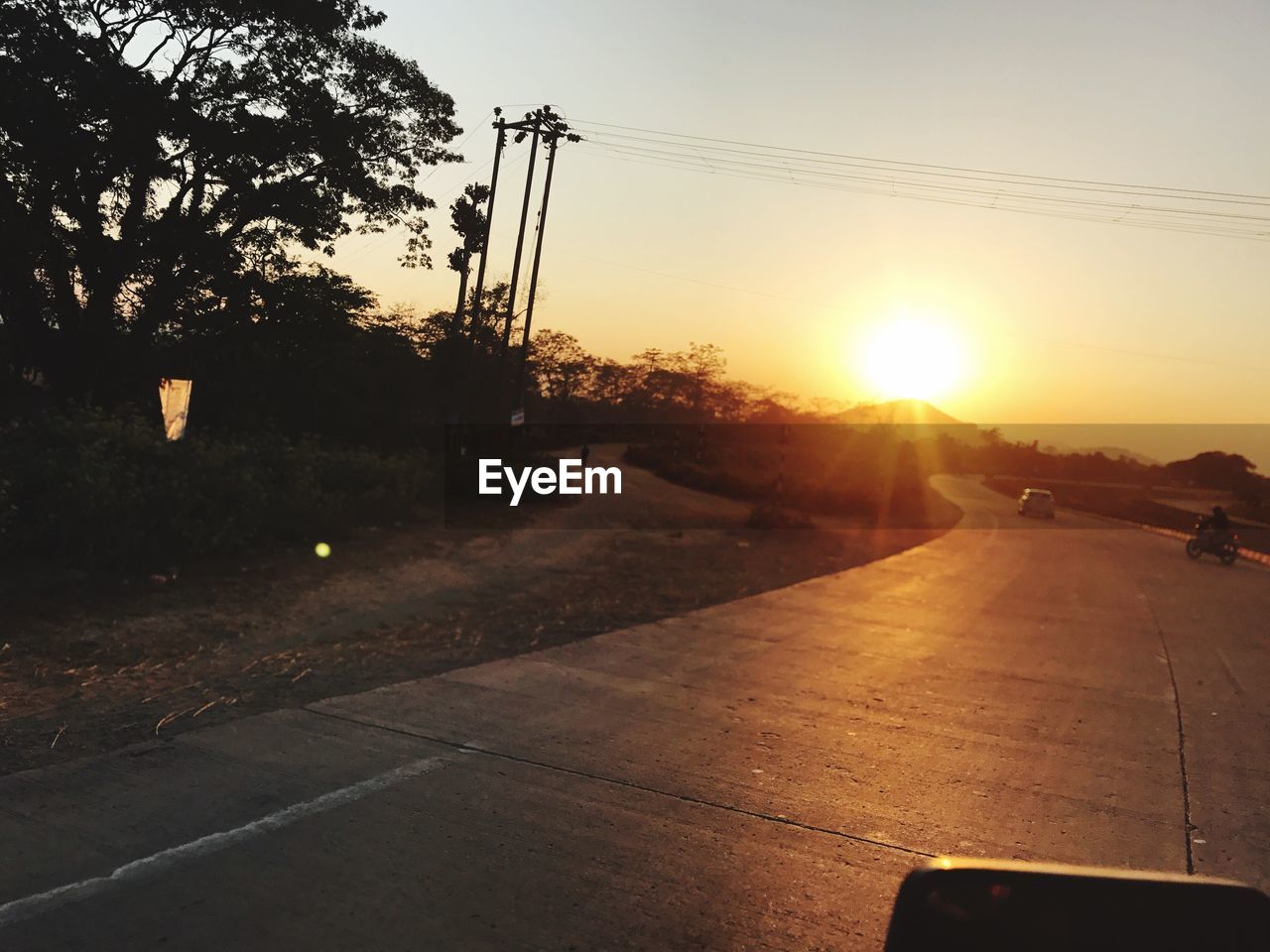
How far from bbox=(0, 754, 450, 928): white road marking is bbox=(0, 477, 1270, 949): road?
15 millimetres

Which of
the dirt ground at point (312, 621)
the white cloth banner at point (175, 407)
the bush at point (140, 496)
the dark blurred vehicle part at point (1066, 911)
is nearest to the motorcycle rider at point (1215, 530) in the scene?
the dirt ground at point (312, 621)

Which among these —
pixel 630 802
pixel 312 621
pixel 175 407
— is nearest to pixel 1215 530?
pixel 312 621

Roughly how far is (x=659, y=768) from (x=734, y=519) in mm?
24280

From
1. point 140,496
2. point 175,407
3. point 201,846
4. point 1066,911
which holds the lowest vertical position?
point 201,846

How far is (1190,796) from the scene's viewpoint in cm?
544

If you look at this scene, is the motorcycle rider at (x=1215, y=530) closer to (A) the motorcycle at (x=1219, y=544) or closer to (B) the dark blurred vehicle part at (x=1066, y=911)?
(A) the motorcycle at (x=1219, y=544)

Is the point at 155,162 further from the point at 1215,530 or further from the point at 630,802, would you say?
the point at 1215,530

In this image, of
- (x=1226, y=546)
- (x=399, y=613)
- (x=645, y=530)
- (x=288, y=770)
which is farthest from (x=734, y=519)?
(x=288, y=770)

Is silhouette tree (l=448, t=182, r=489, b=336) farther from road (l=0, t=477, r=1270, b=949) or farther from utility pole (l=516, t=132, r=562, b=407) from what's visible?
road (l=0, t=477, r=1270, b=949)

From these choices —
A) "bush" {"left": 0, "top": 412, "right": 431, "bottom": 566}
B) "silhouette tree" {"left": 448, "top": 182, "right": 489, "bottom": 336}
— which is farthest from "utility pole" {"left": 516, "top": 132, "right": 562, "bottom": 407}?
"bush" {"left": 0, "top": 412, "right": 431, "bottom": 566}
